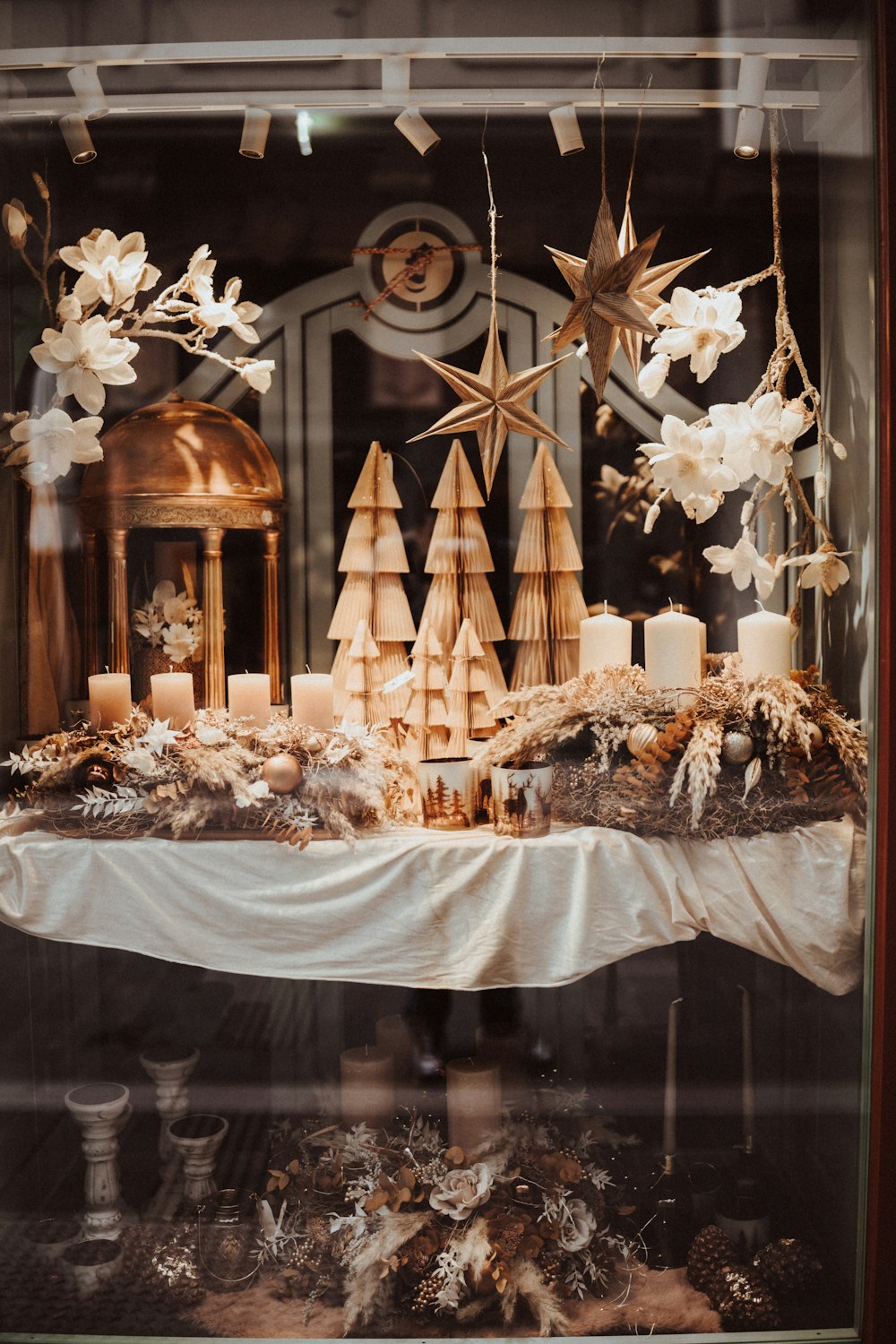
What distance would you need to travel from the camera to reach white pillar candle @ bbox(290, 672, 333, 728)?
69.9 inches

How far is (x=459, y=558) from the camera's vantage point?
1804mm

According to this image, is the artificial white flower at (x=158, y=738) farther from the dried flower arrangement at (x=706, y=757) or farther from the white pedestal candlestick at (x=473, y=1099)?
the white pedestal candlestick at (x=473, y=1099)

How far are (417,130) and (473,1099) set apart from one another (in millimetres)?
1670

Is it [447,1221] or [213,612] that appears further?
[213,612]

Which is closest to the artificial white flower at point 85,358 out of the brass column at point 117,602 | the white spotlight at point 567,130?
the brass column at point 117,602

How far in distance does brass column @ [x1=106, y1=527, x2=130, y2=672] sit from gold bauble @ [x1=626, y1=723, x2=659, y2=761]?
2.89 ft

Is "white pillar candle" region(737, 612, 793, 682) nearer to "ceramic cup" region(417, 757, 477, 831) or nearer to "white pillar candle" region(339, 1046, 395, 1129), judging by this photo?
"ceramic cup" region(417, 757, 477, 831)

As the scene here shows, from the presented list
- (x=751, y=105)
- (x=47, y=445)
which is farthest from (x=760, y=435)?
(x=47, y=445)

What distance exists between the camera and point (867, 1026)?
156 centimetres

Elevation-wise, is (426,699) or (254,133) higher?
(254,133)

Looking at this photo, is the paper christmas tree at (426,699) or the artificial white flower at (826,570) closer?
the artificial white flower at (826,570)

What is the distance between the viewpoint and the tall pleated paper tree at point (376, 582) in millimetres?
1786

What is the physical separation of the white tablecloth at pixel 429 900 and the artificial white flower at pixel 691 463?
0.61m

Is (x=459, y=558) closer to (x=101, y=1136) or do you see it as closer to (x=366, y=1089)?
(x=366, y=1089)
